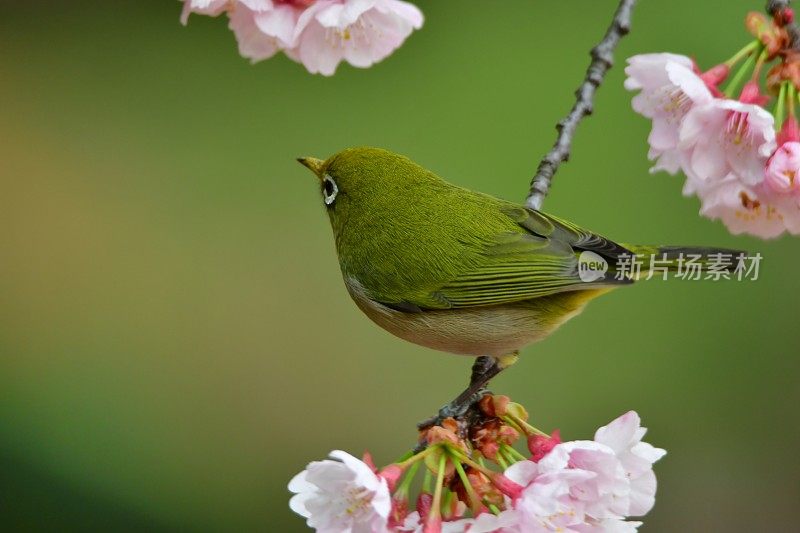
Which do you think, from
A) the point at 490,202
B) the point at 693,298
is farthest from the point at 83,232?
the point at 490,202

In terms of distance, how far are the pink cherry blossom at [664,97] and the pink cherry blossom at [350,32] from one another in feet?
1.92

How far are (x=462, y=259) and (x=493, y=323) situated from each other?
0.18m

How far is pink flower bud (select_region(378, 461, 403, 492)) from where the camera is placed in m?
1.74

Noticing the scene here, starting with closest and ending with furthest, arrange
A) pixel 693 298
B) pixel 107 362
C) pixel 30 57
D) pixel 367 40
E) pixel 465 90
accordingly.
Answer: pixel 367 40, pixel 693 298, pixel 107 362, pixel 465 90, pixel 30 57

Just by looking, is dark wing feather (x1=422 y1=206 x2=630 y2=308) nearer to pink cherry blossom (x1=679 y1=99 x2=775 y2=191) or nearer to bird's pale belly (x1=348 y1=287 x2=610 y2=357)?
bird's pale belly (x1=348 y1=287 x2=610 y2=357)

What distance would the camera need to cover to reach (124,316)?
528 centimetres

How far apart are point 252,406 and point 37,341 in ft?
4.09

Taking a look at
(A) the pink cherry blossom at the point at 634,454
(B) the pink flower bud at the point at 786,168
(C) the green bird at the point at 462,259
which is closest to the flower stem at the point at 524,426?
(A) the pink cherry blossom at the point at 634,454

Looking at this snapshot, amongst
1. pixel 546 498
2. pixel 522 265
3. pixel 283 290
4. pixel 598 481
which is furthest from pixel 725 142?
pixel 283 290

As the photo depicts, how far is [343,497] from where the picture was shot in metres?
1.73

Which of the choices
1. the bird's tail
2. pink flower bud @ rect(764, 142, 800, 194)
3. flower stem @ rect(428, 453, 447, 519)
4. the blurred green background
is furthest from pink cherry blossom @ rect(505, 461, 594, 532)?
the blurred green background

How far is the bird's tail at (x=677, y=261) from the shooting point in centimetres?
241

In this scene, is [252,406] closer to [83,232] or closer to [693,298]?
[83,232]

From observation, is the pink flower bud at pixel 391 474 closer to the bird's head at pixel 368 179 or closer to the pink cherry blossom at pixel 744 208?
the bird's head at pixel 368 179
